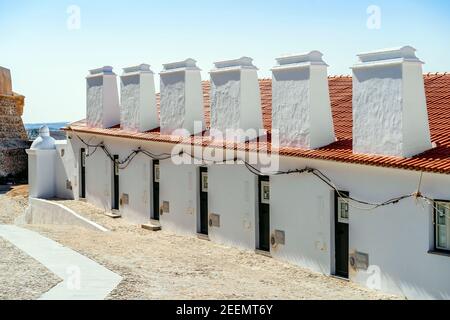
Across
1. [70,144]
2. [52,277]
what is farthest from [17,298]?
[70,144]

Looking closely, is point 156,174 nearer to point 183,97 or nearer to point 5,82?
point 183,97

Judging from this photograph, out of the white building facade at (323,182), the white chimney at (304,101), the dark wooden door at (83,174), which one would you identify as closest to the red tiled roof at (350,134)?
the white building facade at (323,182)

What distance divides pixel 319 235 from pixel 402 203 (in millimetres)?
2361

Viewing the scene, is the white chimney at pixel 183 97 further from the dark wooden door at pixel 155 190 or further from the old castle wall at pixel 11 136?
the old castle wall at pixel 11 136

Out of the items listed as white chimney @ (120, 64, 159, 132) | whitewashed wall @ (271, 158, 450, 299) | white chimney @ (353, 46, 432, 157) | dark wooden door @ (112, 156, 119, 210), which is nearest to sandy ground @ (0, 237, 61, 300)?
whitewashed wall @ (271, 158, 450, 299)

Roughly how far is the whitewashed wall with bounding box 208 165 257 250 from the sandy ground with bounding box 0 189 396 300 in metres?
0.31

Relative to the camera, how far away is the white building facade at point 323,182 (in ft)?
35.7

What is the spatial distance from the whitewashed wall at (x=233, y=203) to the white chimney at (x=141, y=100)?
14.8 feet

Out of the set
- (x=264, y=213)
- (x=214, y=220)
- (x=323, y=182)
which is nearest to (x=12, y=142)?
(x=214, y=220)

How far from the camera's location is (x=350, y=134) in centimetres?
1388

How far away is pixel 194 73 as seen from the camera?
17828 millimetres

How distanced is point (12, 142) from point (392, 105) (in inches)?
1266
